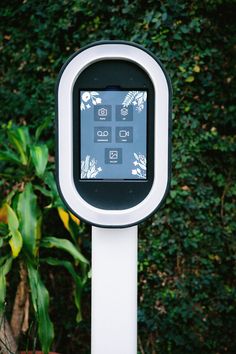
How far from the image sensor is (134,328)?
5.89ft

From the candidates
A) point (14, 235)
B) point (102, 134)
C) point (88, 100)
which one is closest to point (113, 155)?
point (102, 134)

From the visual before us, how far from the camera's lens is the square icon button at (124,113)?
166 cm

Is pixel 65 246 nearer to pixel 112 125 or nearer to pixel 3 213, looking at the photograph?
pixel 3 213

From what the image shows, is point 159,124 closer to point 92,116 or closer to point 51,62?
point 92,116

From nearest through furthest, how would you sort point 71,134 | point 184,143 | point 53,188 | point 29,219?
point 71,134, point 29,219, point 53,188, point 184,143

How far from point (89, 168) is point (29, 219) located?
0.88 metres

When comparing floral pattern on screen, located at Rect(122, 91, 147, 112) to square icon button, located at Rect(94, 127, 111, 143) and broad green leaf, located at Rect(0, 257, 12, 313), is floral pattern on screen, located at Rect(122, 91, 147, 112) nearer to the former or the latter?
square icon button, located at Rect(94, 127, 111, 143)

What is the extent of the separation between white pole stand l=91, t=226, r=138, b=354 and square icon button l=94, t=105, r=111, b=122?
0.40m

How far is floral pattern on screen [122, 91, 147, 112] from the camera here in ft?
5.44

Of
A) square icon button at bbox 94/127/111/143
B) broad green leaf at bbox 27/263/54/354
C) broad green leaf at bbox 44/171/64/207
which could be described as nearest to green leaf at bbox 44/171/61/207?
broad green leaf at bbox 44/171/64/207

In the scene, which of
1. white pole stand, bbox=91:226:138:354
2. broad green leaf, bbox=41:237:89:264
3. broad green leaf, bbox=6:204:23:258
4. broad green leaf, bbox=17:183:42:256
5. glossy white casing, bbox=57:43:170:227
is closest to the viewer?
glossy white casing, bbox=57:43:170:227

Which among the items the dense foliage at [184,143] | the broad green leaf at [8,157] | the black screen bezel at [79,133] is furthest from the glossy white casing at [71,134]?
the dense foliage at [184,143]

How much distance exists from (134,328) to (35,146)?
1.18m

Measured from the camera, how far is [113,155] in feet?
5.49
